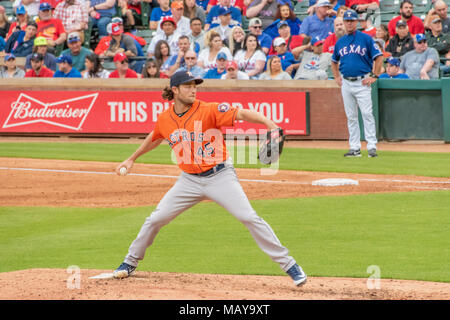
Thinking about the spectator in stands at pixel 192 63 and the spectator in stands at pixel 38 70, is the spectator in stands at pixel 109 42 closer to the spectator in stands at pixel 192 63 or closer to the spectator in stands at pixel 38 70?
the spectator in stands at pixel 38 70

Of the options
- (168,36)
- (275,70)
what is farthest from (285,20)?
(168,36)

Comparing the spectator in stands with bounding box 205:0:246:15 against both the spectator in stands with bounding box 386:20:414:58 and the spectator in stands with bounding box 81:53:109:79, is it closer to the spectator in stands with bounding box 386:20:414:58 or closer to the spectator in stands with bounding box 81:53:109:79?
the spectator in stands with bounding box 81:53:109:79

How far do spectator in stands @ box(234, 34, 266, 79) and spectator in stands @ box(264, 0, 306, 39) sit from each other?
135 centimetres

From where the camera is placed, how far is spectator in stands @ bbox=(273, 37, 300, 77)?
1824cm

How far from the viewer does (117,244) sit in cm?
900

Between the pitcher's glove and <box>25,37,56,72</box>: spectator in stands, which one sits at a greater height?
<box>25,37,56,72</box>: spectator in stands

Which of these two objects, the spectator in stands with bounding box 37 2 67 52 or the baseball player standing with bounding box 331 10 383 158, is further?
the spectator in stands with bounding box 37 2 67 52

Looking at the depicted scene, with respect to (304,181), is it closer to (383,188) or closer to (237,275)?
(383,188)

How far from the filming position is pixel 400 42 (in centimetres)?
1752

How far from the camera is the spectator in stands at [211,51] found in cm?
1842

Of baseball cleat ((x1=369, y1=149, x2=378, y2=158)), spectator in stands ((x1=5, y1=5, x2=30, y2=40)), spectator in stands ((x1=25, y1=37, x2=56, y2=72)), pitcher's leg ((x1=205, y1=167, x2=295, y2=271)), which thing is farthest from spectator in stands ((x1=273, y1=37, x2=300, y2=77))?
pitcher's leg ((x1=205, y1=167, x2=295, y2=271))

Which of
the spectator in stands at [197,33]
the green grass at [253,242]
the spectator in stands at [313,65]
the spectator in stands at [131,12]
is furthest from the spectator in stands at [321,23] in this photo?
the green grass at [253,242]

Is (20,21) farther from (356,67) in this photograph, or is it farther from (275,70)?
(356,67)

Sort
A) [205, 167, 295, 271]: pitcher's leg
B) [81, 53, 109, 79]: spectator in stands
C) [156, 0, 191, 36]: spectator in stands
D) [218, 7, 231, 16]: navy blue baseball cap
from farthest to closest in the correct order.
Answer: [156, 0, 191, 36]: spectator in stands < [81, 53, 109, 79]: spectator in stands < [218, 7, 231, 16]: navy blue baseball cap < [205, 167, 295, 271]: pitcher's leg
